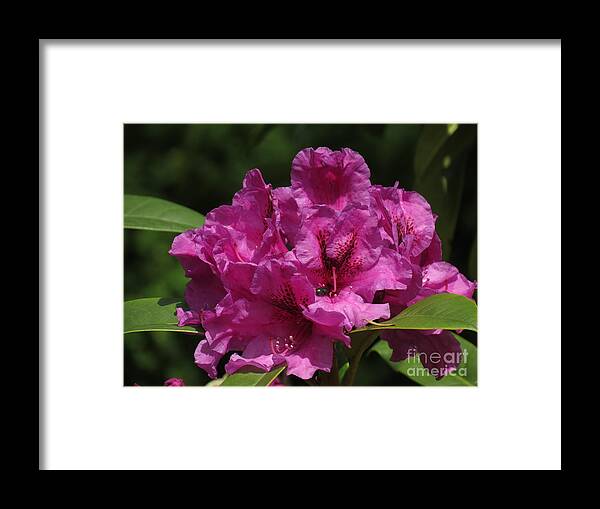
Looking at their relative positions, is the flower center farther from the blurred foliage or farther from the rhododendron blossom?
the blurred foliage

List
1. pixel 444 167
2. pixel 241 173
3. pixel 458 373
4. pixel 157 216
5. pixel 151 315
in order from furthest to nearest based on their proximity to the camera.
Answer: pixel 241 173
pixel 444 167
pixel 157 216
pixel 458 373
pixel 151 315

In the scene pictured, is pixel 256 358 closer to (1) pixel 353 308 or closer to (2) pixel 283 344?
(2) pixel 283 344

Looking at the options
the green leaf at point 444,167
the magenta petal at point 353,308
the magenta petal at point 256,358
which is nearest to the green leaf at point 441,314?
the magenta petal at point 353,308

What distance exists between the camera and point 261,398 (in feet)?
4.33

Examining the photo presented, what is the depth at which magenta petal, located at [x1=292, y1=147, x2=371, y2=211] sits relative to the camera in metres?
1.04

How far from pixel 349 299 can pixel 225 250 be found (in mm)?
175

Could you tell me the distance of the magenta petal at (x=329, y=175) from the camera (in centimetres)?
104

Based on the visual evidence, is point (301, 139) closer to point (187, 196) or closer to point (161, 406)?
point (161, 406)

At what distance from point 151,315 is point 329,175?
1.26 feet

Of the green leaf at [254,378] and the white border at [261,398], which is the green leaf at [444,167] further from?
the green leaf at [254,378]

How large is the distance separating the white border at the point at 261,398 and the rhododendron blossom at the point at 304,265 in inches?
12.4

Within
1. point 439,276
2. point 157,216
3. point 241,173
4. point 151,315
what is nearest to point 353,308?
point 439,276

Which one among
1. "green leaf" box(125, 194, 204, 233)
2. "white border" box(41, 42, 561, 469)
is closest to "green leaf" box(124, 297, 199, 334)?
"white border" box(41, 42, 561, 469)
